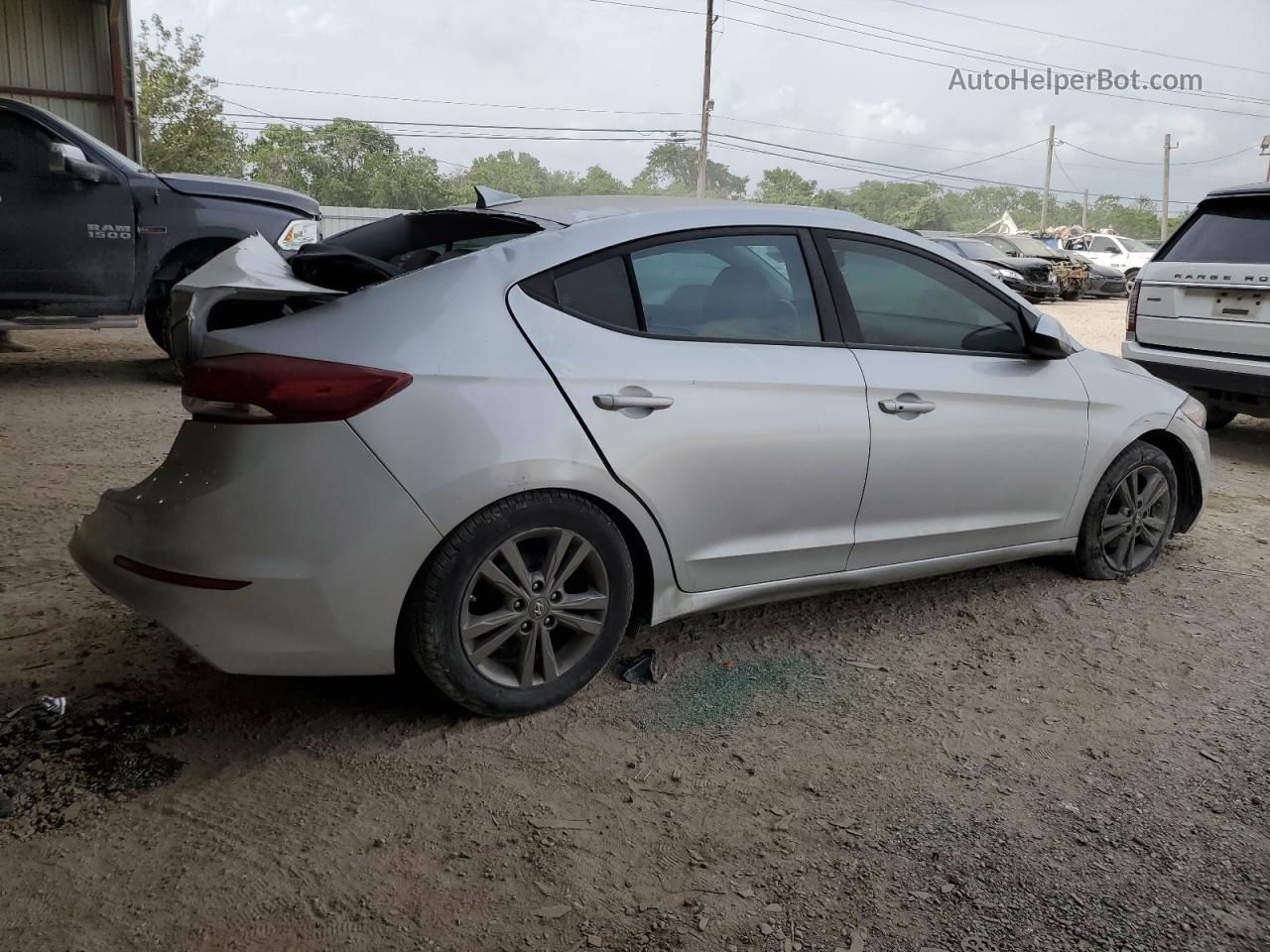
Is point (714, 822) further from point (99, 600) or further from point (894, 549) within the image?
point (99, 600)

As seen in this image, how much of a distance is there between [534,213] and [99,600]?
2157 millimetres

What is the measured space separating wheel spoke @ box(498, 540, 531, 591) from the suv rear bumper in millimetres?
5618

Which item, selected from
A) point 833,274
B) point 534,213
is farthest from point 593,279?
point 833,274

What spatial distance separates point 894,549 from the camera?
3.81m

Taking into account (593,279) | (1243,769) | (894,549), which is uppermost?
(593,279)

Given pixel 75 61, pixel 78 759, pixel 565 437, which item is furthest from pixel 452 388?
pixel 75 61

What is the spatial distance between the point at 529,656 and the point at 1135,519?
294 cm

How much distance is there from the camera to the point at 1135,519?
4.62m

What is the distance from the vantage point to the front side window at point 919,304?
12.2ft

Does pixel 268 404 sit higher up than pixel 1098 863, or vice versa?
pixel 268 404

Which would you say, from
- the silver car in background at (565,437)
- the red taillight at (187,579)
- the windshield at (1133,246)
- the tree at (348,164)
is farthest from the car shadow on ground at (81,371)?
the tree at (348,164)

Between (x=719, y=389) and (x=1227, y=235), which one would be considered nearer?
(x=719, y=389)

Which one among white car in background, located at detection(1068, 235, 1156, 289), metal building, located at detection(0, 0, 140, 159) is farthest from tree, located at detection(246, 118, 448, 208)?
metal building, located at detection(0, 0, 140, 159)

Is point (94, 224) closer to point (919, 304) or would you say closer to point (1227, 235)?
point (919, 304)
